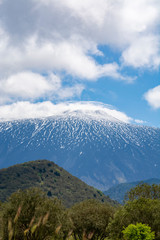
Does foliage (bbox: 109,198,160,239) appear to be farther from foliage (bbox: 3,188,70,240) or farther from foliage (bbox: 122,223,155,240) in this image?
foliage (bbox: 122,223,155,240)

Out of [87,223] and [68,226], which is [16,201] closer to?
[68,226]

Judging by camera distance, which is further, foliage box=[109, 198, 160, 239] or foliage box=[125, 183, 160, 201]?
foliage box=[125, 183, 160, 201]

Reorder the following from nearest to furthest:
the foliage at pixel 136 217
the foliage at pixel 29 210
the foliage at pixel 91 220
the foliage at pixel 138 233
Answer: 1. the foliage at pixel 138 233
2. the foliage at pixel 29 210
3. the foliage at pixel 136 217
4. the foliage at pixel 91 220

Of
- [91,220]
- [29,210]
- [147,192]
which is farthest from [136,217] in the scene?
[147,192]

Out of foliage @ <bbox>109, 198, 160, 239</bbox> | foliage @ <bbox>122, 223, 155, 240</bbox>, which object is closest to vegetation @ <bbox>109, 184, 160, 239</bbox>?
foliage @ <bbox>109, 198, 160, 239</bbox>

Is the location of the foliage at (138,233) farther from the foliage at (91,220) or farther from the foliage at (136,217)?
the foliage at (91,220)

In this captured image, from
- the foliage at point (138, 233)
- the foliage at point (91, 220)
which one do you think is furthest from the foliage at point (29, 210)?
the foliage at point (91, 220)

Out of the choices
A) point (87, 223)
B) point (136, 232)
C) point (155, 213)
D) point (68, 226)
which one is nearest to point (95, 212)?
point (87, 223)

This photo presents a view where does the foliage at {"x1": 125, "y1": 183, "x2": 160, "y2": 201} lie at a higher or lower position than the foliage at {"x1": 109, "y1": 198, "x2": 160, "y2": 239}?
higher

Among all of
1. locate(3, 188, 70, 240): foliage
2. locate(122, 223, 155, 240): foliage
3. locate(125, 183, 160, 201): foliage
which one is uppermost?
locate(125, 183, 160, 201): foliage

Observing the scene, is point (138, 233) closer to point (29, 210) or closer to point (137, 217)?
point (137, 217)

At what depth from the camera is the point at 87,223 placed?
68.8 m

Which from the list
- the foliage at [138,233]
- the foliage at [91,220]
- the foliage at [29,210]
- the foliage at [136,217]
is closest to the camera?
the foliage at [138,233]

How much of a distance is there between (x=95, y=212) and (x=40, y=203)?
2864 centimetres
